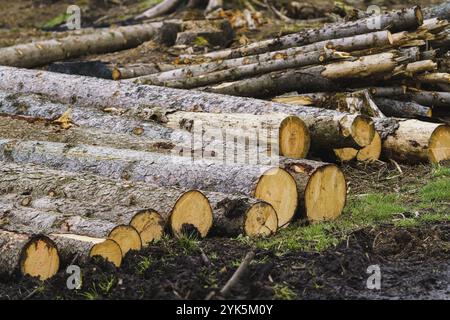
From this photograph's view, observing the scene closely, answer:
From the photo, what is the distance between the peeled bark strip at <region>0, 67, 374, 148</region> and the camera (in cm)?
1027

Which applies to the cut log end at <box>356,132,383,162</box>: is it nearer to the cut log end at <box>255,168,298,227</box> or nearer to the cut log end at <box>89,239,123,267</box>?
the cut log end at <box>255,168,298,227</box>

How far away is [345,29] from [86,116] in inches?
173

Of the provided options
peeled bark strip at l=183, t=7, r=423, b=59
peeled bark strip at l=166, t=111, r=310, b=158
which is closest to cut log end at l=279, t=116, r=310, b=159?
→ peeled bark strip at l=166, t=111, r=310, b=158

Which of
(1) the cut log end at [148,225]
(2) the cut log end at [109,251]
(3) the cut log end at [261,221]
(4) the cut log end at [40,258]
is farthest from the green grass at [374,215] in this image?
(4) the cut log end at [40,258]

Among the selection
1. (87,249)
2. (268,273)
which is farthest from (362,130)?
(87,249)

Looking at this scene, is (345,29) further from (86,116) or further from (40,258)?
(40,258)

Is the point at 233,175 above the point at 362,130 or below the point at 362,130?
below

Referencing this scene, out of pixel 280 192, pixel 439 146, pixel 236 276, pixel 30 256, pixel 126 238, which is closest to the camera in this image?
pixel 236 276

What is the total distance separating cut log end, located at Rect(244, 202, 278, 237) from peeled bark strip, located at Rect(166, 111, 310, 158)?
151cm

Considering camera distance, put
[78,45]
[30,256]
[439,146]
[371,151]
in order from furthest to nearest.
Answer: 1. [78,45]
2. [371,151]
3. [439,146]
4. [30,256]

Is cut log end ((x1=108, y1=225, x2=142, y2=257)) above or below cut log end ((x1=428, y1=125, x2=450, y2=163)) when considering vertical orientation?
below

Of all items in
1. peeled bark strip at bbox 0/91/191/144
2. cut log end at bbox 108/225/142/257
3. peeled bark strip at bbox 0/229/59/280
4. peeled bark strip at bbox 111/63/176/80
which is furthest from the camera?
peeled bark strip at bbox 111/63/176/80

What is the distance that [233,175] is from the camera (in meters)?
8.73

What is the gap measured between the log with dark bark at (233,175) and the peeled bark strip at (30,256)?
166 cm
